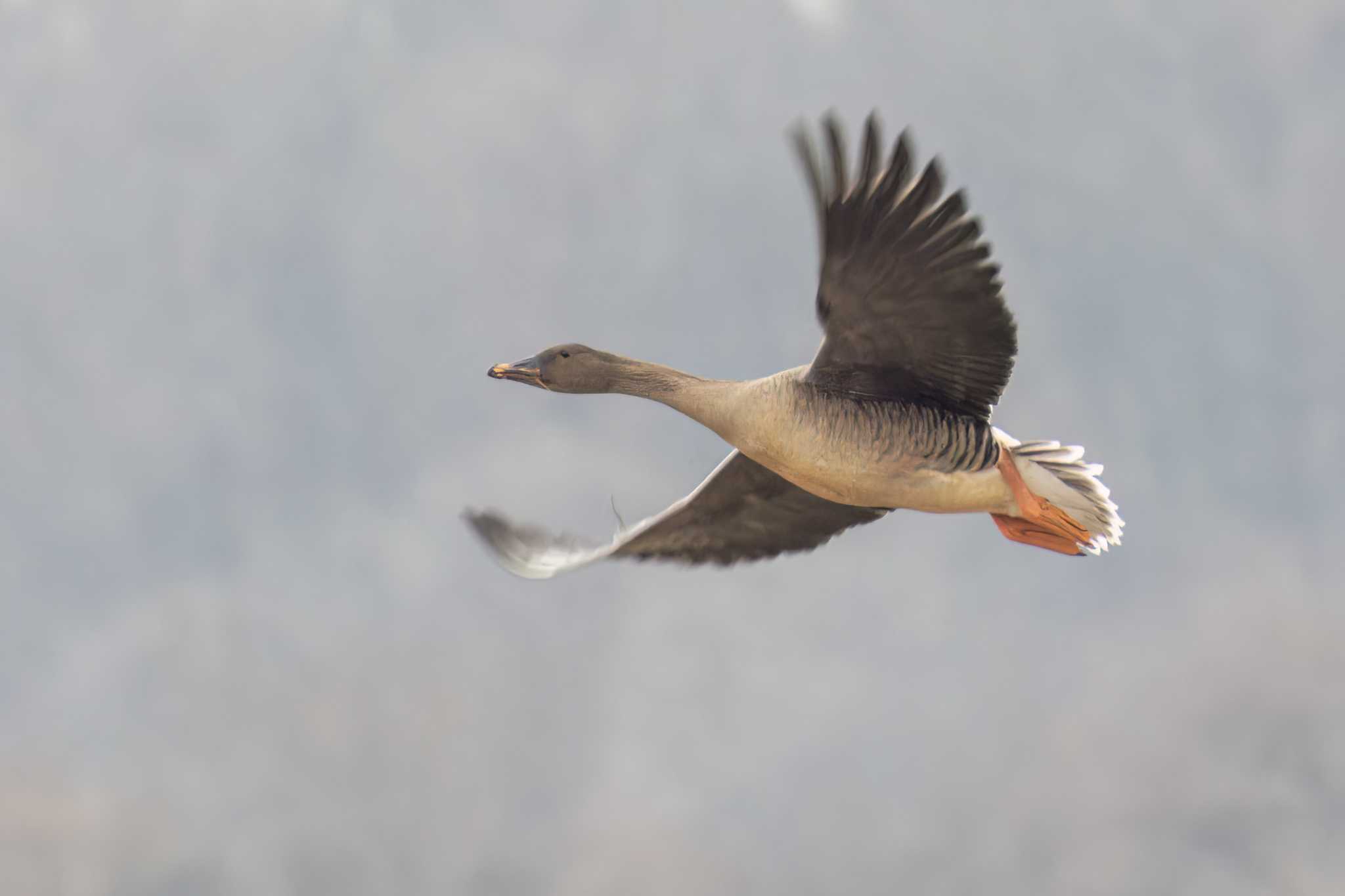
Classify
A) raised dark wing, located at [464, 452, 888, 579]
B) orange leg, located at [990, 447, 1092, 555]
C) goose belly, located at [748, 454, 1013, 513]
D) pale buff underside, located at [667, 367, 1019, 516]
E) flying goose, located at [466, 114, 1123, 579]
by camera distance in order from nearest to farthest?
flying goose, located at [466, 114, 1123, 579] < pale buff underside, located at [667, 367, 1019, 516] < goose belly, located at [748, 454, 1013, 513] < orange leg, located at [990, 447, 1092, 555] < raised dark wing, located at [464, 452, 888, 579]

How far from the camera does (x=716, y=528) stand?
40.3 feet

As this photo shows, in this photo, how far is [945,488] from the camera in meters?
10.2

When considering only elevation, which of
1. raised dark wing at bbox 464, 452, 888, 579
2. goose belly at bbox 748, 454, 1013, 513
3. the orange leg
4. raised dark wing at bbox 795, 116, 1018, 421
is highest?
raised dark wing at bbox 464, 452, 888, 579

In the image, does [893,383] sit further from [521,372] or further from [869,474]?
[521,372]

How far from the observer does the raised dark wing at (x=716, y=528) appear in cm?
1192

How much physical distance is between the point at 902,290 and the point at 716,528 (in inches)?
139

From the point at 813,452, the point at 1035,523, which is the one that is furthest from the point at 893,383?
the point at 1035,523

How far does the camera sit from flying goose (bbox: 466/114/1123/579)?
29.2ft

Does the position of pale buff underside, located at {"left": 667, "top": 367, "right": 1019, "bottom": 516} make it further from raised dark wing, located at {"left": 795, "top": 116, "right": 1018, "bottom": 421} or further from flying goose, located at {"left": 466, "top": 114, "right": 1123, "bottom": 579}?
raised dark wing, located at {"left": 795, "top": 116, "right": 1018, "bottom": 421}

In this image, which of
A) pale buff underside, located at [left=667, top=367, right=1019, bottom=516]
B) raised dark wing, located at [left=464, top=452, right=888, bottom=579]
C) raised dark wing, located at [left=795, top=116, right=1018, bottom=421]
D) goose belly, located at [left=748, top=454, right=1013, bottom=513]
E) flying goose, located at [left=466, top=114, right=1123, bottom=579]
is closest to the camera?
raised dark wing, located at [left=795, top=116, right=1018, bottom=421]

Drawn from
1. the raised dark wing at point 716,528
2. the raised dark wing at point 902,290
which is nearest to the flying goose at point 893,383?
the raised dark wing at point 902,290

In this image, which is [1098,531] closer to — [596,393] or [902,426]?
[902,426]

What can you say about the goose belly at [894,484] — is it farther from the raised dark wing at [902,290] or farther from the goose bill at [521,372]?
the goose bill at [521,372]

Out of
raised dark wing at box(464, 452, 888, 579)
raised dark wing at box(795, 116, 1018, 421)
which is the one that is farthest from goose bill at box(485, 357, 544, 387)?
raised dark wing at box(795, 116, 1018, 421)
